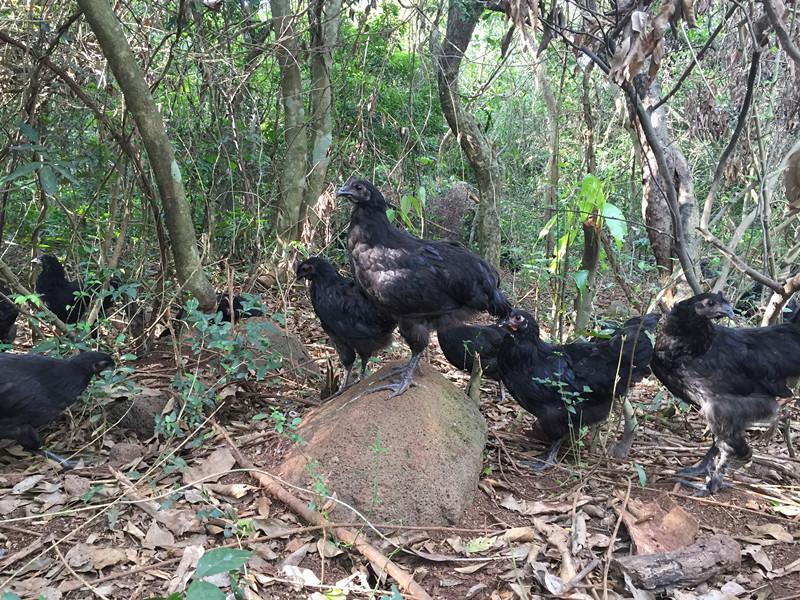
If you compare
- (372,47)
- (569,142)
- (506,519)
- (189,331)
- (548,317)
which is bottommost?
(506,519)

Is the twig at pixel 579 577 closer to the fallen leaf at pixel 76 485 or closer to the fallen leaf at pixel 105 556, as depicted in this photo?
the fallen leaf at pixel 105 556

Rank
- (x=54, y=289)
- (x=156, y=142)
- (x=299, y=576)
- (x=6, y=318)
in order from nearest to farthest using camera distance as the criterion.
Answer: (x=299, y=576) < (x=156, y=142) < (x=6, y=318) < (x=54, y=289)

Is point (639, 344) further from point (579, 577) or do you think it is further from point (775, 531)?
point (579, 577)

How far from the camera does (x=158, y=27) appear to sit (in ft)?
19.5

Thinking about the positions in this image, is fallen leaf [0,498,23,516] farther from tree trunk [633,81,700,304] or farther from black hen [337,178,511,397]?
tree trunk [633,81,700,304]

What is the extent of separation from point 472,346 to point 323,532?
115 inches

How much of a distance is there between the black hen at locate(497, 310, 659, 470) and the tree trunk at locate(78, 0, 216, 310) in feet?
8.61

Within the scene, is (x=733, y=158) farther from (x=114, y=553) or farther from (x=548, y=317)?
(x=114, y=553)

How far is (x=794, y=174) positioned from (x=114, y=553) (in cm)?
415

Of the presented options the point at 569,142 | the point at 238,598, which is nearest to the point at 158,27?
the point at 238,598

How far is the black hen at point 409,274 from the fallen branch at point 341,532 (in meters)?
1.01

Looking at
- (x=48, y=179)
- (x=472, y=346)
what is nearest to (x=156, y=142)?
(x=48, y=179)

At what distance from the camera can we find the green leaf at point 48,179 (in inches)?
165

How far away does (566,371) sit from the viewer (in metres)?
5.02
